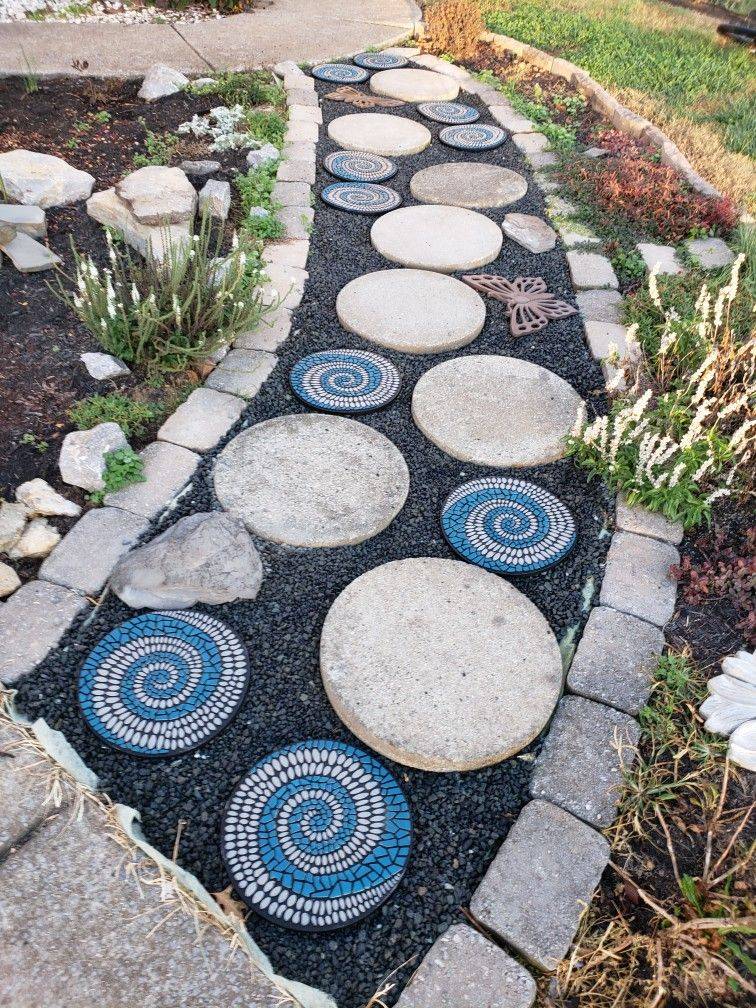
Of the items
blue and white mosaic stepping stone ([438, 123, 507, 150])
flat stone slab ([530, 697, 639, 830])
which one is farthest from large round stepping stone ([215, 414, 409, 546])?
blue and white mosaic stepping stone ([438, 123, 507, 150])

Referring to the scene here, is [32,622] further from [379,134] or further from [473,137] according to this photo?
[473,137]

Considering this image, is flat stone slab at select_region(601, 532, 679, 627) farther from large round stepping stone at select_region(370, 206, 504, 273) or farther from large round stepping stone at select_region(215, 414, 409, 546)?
large round stepping stone at select_region(370, 206, 504, 273)

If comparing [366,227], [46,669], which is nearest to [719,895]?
[46,669]

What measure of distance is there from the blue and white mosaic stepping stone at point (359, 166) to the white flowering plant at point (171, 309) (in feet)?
6.21

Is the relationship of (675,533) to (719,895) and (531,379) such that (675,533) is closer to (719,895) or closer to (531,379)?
(531,379)

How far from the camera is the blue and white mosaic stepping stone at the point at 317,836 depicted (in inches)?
79.9

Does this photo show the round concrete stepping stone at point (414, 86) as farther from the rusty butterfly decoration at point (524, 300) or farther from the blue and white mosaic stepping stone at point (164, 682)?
the blue and white mosaic stepping stone at point (164, 682)

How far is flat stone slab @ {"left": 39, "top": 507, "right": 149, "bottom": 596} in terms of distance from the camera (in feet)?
8.93

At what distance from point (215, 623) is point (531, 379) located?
1957 millimetres

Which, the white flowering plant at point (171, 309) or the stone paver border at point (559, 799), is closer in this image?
the stone paver border at point (559, 799)

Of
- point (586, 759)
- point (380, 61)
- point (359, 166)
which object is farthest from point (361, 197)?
point (586, 759)

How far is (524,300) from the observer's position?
4250 millimetres

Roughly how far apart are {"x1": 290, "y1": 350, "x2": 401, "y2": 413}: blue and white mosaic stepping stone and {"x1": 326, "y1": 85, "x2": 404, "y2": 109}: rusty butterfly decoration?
11.4ft

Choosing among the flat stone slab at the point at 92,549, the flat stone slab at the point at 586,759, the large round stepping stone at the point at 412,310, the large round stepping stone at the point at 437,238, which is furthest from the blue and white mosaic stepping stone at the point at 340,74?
the flat stone slab at the point at 586,759
